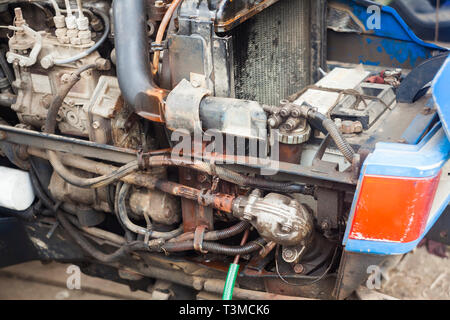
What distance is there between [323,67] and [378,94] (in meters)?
0.66

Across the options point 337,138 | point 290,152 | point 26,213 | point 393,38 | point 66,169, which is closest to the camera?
point 337,138

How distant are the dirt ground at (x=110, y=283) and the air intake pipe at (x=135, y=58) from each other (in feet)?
4.02

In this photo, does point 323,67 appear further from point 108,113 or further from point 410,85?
point 108,113

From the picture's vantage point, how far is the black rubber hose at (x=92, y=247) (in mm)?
2257

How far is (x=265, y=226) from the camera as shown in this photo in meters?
1.85

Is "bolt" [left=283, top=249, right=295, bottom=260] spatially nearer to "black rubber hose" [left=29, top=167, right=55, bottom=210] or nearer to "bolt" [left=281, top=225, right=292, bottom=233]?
"bolt" [left=281, top=225, right=292, bottom=233]

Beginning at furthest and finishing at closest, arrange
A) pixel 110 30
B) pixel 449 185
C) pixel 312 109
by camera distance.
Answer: pixel 110 30, pixel 312 109, pixel 449 185

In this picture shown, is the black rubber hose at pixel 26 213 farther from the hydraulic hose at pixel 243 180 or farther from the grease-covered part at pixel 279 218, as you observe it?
the grease-covered part at pixel 279 218

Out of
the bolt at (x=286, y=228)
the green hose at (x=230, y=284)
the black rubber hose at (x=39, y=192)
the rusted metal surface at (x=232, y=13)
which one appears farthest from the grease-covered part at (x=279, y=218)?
the black rubber hose at (x=39, y=192)

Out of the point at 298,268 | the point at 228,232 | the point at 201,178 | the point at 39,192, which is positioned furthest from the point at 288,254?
the point at 39,192

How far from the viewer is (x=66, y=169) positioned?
225 centimetres

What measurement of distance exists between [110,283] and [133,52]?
158 cm

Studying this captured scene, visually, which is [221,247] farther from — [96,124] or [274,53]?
[274,53]
